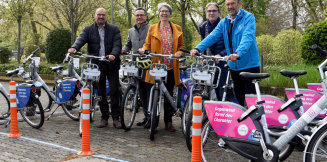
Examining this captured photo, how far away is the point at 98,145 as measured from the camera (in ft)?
17.4

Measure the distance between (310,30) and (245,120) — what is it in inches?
324

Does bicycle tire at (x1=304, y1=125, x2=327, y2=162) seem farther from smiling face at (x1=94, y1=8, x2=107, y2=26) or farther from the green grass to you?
the green grass

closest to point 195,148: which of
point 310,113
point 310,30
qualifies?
point 310,113

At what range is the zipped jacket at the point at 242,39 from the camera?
4.37 m

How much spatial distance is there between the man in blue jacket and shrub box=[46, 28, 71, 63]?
14.9 m

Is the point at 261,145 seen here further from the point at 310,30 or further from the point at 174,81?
the point at 310,30

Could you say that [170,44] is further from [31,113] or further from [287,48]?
[287,48]

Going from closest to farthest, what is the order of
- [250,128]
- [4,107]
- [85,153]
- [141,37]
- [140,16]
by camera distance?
[250,128] → [85,153] → [140,16] → [141,37] → [4,107]

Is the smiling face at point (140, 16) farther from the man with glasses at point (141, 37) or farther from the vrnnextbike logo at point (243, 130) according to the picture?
the vrnnextbike logo at point (243, 130)

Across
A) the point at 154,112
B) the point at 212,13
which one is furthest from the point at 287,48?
the point at 154,112

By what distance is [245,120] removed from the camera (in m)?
3.56

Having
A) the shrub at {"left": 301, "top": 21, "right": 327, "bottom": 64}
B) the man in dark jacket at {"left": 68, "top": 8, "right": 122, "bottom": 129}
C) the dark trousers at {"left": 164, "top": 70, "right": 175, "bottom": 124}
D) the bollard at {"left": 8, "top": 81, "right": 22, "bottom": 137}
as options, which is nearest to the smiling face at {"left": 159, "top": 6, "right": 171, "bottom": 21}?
the dark trousers at {"left": 164, "top": 70, "right": 175, "bottom": 124}

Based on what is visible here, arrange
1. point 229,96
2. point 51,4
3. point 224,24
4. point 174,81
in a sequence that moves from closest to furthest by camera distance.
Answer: point 224,24 → point 229,96 → point 174,81 → point 51,4

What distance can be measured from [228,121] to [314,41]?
7.91m
